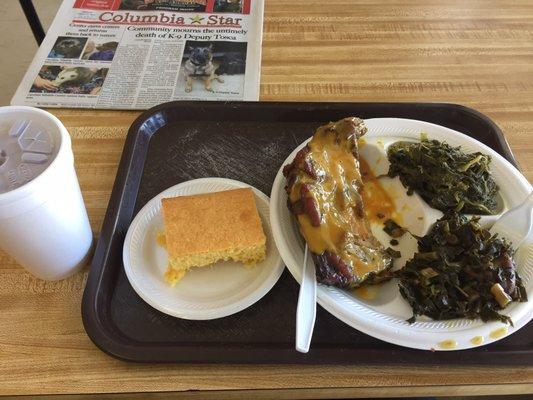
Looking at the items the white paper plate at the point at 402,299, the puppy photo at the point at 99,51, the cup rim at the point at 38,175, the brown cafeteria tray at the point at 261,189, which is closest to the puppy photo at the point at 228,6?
→ the puppy photo at the point at 99,51

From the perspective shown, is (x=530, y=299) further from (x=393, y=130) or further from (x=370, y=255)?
(x=393, y=130)

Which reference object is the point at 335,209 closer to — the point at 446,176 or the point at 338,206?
the point at 338,206

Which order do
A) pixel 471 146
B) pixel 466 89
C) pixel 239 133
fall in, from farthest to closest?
pixel 466 89 < pixel 239 133 < pixel 471 146

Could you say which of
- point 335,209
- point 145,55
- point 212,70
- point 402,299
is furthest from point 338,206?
point 145,55

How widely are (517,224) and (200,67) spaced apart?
1025 mm

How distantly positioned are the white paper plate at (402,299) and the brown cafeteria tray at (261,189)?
0.18 feet

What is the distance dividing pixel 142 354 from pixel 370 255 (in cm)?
49

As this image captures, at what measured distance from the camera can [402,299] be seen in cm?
96

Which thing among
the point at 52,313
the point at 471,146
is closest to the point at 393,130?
the point at 471,146

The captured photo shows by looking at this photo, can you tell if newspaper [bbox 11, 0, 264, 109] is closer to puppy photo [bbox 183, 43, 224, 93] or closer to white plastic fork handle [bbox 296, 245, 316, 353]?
puppy photo [bbox 183, 43, 224, 93]

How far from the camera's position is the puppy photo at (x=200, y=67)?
1481 mm

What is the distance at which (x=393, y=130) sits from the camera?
4.05 feet

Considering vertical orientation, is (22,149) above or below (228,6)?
above

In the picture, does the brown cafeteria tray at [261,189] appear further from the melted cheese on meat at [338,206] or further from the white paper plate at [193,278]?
the melted cheese on meat at [338,206]
